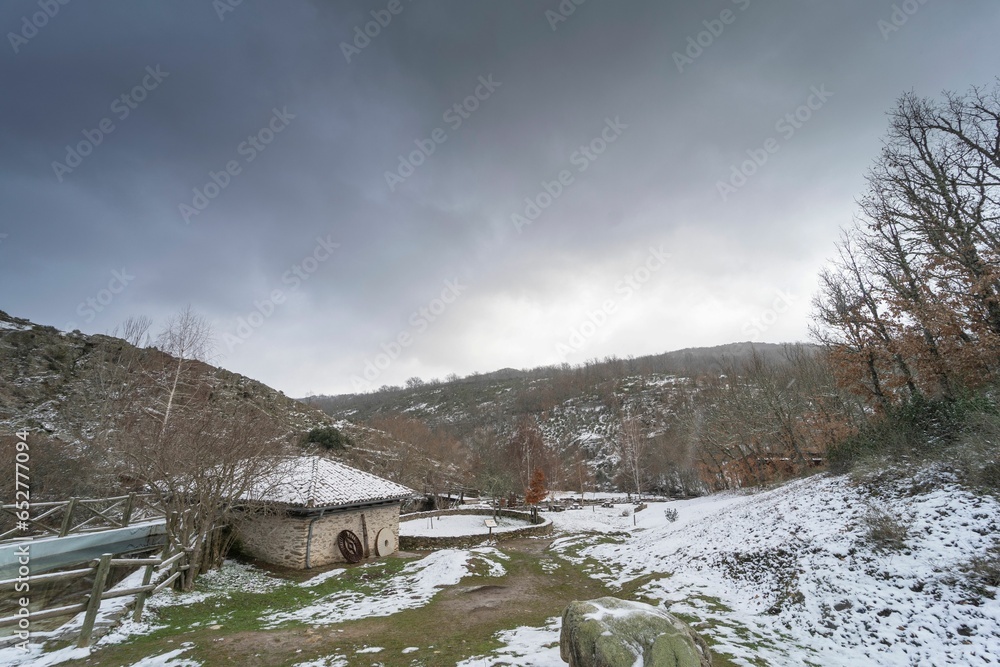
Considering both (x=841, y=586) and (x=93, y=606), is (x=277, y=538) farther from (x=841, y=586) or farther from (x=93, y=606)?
(x=841, y=586)

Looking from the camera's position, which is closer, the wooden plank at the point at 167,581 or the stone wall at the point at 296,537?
the wooden plank at the point at 167,581

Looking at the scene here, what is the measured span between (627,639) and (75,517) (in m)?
18.2

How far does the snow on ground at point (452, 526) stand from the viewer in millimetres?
22030

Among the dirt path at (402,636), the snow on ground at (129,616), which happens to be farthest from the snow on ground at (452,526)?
the dirt path at (402,636)

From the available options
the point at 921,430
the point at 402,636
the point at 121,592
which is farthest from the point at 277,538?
the point at 921,430

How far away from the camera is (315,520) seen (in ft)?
50.4

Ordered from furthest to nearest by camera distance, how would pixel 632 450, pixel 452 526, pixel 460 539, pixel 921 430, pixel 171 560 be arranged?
pixel 632 450 → pixel 452 526 → pixel 460 539 → pixel 921 430 → pixel 171 560

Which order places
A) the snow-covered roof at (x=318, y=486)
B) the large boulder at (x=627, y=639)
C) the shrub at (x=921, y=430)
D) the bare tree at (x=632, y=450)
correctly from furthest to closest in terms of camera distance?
the bare tree at (x=632, y=450) < the snow-covered roof at (x=318, y=486) < the shrub at (x=921, y=430) < the large boulder at (x=627, y=639)

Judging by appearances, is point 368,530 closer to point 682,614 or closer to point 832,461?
point 682,614

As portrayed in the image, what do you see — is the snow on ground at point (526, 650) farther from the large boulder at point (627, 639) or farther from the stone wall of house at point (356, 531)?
the stone wall of house at point (356, 531)

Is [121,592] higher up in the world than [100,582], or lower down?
lower down

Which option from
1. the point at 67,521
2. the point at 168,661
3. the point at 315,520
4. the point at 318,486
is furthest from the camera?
the point at 318,486

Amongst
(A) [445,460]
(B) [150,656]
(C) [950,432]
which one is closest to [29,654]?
(B) [150,656]

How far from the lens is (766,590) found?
859cm
